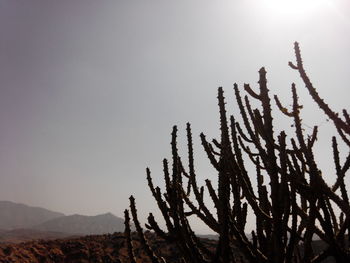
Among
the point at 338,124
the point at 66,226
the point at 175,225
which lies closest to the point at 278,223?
the point at 338,124

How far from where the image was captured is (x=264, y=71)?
1899 mm

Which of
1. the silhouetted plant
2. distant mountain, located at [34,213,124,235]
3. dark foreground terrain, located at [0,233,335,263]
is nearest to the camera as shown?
the silhouetted plant

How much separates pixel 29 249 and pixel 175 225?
32.4m

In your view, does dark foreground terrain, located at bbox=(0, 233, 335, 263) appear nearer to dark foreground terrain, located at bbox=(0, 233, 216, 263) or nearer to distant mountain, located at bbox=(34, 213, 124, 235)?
dark foreground terrain, located at bbox=(0, 233, 216, 263)

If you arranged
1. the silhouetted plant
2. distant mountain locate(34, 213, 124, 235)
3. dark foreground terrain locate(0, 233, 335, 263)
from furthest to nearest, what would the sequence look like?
distant mountain locate(34, 213, 124, 235), dark foreground terrain locate(0, 233, 335, 263), the silhouetted plant

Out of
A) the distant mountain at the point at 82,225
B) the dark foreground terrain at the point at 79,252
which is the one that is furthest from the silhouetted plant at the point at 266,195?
the distant mountain at the point at 82,225

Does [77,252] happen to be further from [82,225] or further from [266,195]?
[82,225]

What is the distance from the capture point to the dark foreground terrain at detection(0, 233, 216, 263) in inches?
1067

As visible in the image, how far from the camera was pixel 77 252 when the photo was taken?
30.6 m

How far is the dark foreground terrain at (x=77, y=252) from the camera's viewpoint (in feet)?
88.9

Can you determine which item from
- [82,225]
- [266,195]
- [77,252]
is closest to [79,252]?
[77,252]

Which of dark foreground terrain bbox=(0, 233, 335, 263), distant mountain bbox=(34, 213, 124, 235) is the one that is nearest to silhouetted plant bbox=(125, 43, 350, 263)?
dark foreground terrain bbox=(0, 233, 335, 263)

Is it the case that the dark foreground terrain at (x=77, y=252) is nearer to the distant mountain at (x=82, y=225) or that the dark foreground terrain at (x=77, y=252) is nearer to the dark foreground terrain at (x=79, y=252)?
the dark foreground terrain at (x=79, y=252)

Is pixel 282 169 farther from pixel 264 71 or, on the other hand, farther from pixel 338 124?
pixel 264 71
